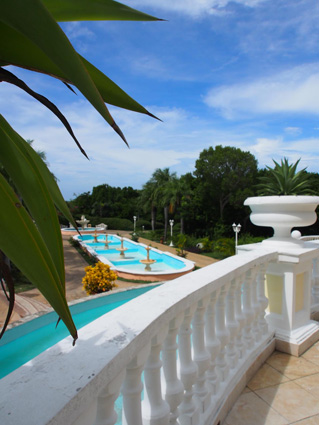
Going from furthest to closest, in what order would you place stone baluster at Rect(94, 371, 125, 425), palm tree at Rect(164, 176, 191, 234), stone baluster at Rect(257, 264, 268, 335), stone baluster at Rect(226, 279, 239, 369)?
palm tree at Rect(164, 176, 191, 234) → stone baluster at Rect(257, 264, 268, 335) → stone baluster at Rect(226, 279, 239, 369) → stone baluster at Rect(94, 371, 125, 425)

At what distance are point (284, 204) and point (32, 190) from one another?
2.92m

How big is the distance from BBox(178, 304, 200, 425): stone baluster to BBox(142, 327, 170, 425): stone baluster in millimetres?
317

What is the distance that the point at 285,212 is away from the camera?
3141mm

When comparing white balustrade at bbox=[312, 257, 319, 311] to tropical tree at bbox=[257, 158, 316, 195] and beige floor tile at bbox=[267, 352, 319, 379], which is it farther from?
tropical tree at bbox=[257, 158, 316, 195]

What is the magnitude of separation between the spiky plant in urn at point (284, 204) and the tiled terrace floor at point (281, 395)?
1218mm

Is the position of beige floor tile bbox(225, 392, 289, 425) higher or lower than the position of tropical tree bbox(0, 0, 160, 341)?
lower

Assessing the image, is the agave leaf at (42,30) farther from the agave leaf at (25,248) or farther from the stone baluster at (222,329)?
the stone baluster at (222,329)

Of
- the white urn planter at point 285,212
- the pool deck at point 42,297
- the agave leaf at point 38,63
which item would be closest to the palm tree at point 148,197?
the pool deck at point 42,297

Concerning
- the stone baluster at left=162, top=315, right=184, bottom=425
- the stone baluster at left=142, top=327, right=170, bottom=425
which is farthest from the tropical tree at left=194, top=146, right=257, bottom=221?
the stone baluster at left=142, top=327, right=170, bottom=425

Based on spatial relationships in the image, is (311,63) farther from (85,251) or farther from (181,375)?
(85,251)

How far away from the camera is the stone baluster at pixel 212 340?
2.04 meters

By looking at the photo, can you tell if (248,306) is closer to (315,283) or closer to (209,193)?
(315,283)

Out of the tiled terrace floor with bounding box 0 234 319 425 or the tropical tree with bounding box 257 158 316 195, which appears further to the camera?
the tropical tree with bounding box 257 158 316 195

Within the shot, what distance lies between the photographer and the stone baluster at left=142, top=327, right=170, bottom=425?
4.53ft
